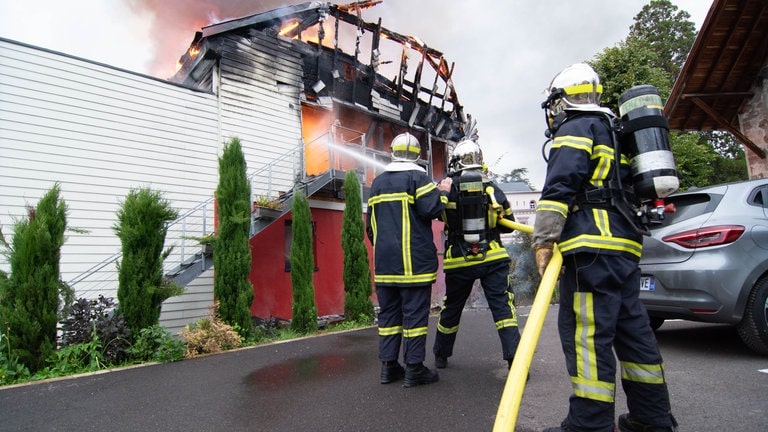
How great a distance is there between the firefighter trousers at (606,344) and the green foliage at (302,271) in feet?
17.3

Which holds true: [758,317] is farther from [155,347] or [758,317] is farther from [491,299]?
[155,347]

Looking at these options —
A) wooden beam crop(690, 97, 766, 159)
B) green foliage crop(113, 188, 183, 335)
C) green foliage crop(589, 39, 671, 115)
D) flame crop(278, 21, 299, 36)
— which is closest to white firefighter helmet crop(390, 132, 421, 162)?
green foliage crop(113, 188, 183, 335)

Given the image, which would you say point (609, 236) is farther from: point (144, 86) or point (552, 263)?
point (144, 86)

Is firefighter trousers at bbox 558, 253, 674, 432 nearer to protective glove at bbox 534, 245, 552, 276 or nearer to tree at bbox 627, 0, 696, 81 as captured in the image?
protective glove at bbox 534, 245, 552, 276

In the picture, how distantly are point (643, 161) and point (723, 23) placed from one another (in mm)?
7860

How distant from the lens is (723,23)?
7449 mm

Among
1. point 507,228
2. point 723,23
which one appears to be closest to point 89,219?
point 507,228

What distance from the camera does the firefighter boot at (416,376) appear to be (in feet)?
10.0

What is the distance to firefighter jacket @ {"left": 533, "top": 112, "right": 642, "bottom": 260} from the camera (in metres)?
2.03

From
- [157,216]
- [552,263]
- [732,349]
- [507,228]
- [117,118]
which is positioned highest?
[117,118]

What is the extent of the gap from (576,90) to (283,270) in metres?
7.54

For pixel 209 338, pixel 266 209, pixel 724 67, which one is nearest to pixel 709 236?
pixel 209 338

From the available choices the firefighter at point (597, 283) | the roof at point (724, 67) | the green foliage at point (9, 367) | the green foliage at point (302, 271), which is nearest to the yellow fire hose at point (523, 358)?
the firefighter at point (597, 283)

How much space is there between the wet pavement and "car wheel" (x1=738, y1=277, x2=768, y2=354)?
167 millimetres
